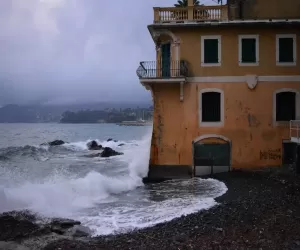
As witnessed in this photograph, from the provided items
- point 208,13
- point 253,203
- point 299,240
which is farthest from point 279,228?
point 208,13

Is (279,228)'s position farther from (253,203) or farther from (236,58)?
(236,58)

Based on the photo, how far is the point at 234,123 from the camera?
22.9m

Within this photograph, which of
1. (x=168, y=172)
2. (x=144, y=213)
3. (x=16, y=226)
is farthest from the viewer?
(x=168, y=172)

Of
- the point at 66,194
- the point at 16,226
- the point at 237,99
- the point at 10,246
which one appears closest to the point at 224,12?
the point at 237,99

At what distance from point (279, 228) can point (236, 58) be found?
12949mm

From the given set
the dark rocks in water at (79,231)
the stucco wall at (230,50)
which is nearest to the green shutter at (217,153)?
the stucco wall at (230,50)

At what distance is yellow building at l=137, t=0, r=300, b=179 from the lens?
894 inches

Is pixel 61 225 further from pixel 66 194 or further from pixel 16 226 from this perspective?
pixel 66 194

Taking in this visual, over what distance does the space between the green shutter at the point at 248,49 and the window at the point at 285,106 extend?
2.64 m

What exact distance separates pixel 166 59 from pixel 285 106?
7.35 metres

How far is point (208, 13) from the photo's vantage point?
2283 cm

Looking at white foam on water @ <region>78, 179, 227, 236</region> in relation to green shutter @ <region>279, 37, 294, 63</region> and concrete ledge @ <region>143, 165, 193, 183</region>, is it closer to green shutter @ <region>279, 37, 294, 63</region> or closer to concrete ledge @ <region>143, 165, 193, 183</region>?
concrete ledge @ <region>143, 165, 193, 183</region>

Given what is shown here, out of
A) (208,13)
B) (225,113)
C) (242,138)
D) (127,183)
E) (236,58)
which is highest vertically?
(208,13)

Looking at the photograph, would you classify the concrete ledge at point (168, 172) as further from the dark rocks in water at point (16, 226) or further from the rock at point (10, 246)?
the rock at point (10, 246)
